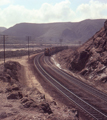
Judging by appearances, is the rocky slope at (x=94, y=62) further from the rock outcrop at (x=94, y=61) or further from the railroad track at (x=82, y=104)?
the railroad track at (x=82, y=104)

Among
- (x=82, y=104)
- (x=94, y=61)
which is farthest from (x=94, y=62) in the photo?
(x=82, y=104)

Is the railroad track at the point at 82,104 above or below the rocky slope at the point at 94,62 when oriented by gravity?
below

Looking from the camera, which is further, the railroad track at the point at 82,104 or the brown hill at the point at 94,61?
the brown hill at the point at 94,61

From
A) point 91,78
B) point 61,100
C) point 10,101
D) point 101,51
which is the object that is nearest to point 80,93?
point 61,100

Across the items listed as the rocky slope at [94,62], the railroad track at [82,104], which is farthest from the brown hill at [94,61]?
the railroad track at [82,104]

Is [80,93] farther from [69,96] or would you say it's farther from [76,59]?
[76,59]

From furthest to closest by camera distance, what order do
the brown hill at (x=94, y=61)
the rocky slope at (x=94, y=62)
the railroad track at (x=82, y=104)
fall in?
the brown hill at (x=94, y=61)
the rocky slope at (x=94, y=62)
the railroad track at (x=82, y=104)

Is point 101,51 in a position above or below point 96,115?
above

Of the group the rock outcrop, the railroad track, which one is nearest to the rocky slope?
the rock outcrop

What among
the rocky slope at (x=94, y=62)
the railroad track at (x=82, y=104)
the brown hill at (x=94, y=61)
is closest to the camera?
the railroad track at (x=82, y=104)
